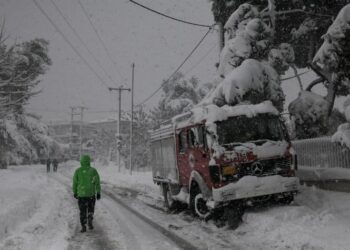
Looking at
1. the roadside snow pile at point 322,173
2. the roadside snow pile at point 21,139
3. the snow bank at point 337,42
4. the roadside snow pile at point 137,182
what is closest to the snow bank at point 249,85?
the roadside snow pile at point 322,173

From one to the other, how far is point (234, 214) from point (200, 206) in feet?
4.60

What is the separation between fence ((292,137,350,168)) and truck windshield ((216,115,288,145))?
3.41 m

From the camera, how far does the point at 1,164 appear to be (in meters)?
45.6

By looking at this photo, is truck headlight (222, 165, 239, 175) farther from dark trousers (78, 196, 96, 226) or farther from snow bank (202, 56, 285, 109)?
snow bank (202, 56, 285, 109)

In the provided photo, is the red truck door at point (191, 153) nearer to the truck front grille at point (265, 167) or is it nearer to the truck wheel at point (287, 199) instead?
the truck front grille at point (265, 167)

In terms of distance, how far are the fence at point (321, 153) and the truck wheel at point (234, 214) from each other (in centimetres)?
475

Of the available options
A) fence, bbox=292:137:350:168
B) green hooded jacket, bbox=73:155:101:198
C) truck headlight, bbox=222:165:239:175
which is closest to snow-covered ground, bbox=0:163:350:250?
green hooded jacket, bbox=73:155:101:198

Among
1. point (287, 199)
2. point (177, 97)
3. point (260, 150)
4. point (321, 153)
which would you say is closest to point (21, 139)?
point (177, 97)

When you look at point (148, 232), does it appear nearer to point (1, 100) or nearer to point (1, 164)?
point (1, 100)

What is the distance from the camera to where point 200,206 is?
11.3 metres

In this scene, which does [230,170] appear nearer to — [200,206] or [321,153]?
[200,206]

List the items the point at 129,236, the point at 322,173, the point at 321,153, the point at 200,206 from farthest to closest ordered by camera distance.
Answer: the point at 321,153 → the point at 322,173 → the point at 200,206 → the point at 129,236

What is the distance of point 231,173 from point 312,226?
2.30m

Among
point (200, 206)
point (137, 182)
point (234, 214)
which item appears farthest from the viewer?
point (137, 182)
